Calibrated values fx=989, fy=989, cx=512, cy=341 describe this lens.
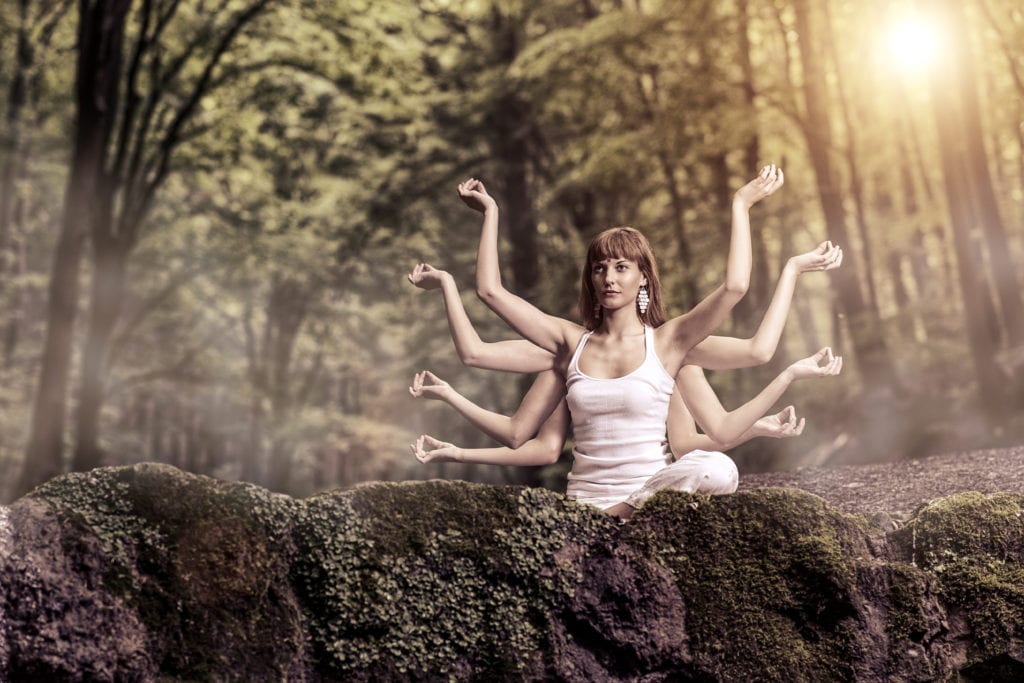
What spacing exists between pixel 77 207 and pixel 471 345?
9803 millimetres

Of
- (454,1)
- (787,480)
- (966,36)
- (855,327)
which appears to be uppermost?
(454,1)

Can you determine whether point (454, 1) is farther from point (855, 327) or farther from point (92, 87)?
point (855, 327)

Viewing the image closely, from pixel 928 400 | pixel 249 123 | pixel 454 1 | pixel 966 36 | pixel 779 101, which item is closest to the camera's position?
pixel 966 36

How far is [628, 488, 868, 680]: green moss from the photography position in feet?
13.5

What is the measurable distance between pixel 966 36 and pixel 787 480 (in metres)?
8.14

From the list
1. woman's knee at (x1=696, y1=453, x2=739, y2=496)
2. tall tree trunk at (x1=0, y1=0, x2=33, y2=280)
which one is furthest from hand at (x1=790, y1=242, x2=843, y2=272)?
tall tree trunk at (x1=0, y1=0, x2=33, y2=280)

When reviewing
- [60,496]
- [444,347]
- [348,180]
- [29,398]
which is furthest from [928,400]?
[29,398]

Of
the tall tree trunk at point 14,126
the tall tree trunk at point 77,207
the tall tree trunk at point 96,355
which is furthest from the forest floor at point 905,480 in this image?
the tall tree trunk at point 14,126

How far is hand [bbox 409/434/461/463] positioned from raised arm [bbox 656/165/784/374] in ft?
3.14

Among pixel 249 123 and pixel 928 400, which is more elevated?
pixel 249 123

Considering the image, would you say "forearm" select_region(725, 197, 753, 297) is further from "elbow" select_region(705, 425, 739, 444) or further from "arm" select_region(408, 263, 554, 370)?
"arm" select_region(408, 263, 554, 370)

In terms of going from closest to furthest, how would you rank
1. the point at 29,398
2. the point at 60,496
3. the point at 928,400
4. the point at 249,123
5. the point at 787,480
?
1. the point at 60,496
2. the point at 787,480
3. the point at 928,400
4. the point at 249,123
5. the point at 29,398

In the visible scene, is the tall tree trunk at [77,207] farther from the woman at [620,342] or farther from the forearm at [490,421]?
the woman at [620,342]

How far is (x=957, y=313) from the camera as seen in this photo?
18.5 m
